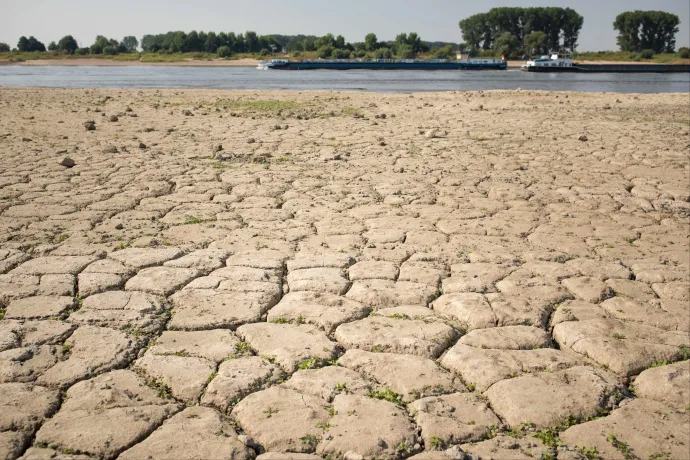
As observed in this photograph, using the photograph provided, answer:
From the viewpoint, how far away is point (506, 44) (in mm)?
82750

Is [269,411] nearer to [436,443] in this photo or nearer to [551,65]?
[436,443]

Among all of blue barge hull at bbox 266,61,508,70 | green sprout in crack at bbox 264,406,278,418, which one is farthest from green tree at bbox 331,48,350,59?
green sprout in crack at bbox 264,406,278,418

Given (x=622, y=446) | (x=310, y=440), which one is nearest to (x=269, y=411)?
(x=310, y=440)

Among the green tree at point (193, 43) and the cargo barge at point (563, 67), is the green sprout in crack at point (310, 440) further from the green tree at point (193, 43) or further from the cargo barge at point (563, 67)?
the green tree at point (193, 43)

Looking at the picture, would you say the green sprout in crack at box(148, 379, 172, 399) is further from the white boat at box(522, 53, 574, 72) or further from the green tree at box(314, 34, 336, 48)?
the green tree at box(314, 34, 336, 48)

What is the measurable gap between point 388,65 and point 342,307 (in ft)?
187

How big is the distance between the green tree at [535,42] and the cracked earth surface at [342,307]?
278 feet

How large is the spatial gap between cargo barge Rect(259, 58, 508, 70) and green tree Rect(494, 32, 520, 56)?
28.3 metres

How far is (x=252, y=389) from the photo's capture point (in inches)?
79.5

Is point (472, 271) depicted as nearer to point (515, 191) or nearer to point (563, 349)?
point (563, 349)

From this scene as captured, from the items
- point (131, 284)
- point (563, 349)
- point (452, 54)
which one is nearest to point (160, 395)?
point (131, 284)

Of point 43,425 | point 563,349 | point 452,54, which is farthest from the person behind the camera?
point 452,54

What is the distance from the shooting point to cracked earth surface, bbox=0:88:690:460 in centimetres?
182

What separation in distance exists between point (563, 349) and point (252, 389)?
122 cm
